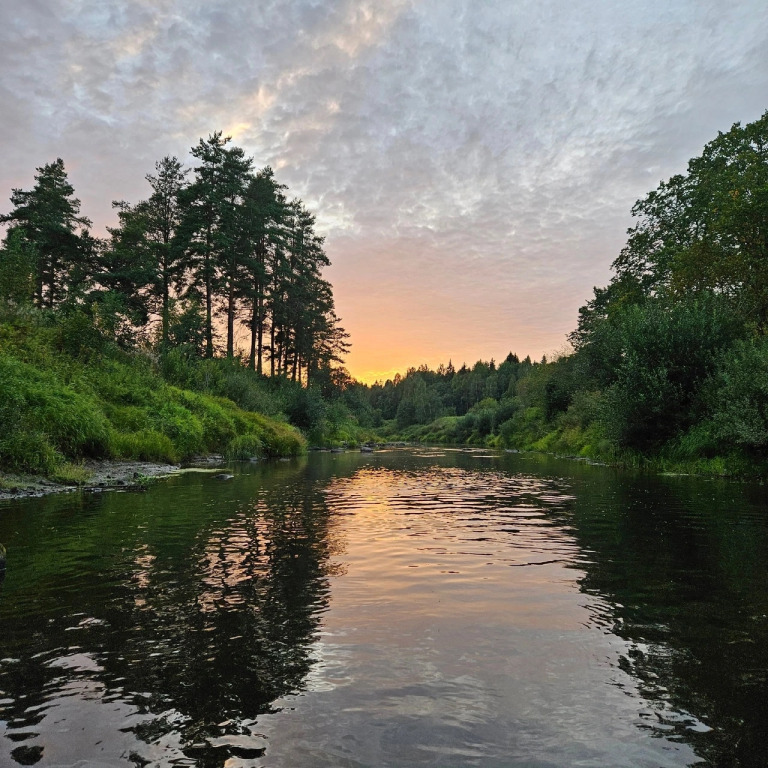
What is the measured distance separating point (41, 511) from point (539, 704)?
35.5 feet

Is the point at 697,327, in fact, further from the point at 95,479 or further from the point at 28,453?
the point at 28,453

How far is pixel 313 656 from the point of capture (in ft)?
14.4

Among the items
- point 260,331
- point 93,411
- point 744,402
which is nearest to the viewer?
point 93,411

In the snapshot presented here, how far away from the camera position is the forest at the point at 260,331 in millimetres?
19891

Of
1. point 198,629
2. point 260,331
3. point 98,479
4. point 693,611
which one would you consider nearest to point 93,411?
point 98,479

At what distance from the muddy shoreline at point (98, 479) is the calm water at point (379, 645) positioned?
3.48 meters

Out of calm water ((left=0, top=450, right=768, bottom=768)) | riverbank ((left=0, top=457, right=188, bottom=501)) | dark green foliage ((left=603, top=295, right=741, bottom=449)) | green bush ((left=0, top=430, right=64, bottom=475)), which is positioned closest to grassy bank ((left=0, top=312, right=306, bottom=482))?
green bush ((left=0, top=430, right=64, bottom=475))

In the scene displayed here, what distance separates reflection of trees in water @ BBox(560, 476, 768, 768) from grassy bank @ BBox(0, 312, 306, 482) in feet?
46.4

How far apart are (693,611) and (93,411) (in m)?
18.3

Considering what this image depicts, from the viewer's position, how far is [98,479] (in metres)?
15.6

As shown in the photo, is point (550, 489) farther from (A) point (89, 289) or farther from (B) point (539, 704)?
(A) point (89, 289)

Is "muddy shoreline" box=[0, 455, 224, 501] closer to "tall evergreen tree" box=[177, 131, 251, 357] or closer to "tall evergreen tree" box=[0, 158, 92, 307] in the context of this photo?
"tall evergreen tree" box=[177, 131, 251, 357]

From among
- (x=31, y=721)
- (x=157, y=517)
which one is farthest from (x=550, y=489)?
(x=31, y=721)

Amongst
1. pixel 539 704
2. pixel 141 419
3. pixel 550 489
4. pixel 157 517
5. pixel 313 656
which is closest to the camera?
pixel 539 704
